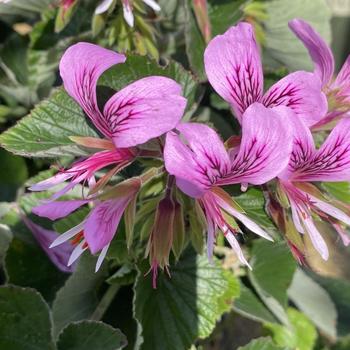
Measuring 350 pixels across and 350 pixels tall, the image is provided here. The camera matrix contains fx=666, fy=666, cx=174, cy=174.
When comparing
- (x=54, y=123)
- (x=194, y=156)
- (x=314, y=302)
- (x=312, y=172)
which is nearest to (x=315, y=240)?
(x=312, y=172)

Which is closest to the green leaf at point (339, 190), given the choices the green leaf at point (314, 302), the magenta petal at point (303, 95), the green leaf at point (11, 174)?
the magenta petal at point (303, 95)

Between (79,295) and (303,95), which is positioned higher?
(303,95)

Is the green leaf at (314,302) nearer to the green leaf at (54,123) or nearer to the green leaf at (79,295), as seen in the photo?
the green leaf at (79,295)

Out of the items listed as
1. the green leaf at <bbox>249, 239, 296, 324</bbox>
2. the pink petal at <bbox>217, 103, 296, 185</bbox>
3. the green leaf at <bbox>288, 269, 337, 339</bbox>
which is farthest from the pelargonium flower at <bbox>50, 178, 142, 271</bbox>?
the green leaf at <bbox>288, 269, 337, 339</bbox>

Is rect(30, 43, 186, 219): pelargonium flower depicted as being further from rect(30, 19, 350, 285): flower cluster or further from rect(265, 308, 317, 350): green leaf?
rect(265, 308, 317, 350): green leaf

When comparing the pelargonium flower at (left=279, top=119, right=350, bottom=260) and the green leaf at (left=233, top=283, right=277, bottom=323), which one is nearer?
the pelargonium flower at (left=279, top=119, right=350, bottom=260)

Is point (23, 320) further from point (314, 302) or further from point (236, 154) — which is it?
point (314, 302)

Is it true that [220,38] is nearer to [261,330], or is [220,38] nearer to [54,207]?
[54,207]

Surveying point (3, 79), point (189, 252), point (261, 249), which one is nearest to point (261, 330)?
point (261, 249)

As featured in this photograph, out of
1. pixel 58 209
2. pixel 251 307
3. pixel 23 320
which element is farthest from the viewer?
pixel 251 307
